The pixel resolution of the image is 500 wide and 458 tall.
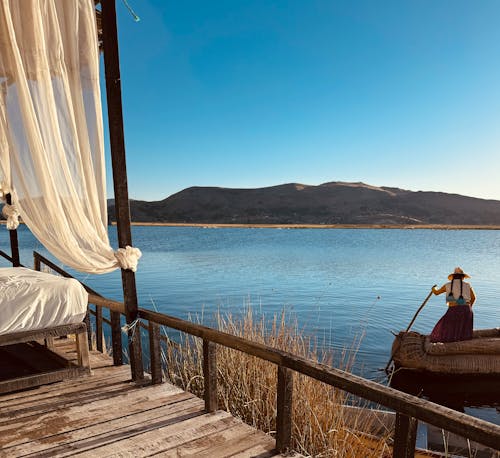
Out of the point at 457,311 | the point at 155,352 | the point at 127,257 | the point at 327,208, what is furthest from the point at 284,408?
the point at 327,208

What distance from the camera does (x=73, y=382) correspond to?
9.51 feet

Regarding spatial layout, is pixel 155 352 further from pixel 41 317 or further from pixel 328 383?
pixel 328 383

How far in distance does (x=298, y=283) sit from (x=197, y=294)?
4800 mm

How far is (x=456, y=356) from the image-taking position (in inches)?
236

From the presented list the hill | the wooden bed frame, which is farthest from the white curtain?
the hill

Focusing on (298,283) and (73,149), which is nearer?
(73,149)

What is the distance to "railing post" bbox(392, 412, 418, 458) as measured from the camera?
149cm

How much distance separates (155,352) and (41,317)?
83 centimetres

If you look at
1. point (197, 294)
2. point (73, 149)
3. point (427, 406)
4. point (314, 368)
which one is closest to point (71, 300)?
point (73, 149)

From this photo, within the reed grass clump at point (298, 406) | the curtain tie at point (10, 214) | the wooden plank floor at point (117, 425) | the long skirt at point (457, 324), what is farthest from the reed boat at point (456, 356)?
the curtain tie at point (10, 214)

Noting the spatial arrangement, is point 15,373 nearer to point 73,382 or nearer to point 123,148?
point 73,382

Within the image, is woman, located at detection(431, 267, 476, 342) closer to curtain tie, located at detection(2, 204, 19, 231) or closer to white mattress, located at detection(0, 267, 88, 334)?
white mattress, located at detection(0, 267, 88, 334)

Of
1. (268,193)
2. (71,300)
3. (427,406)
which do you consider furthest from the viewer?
(268,193)

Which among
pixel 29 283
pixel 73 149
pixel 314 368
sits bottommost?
pixel 314 368
